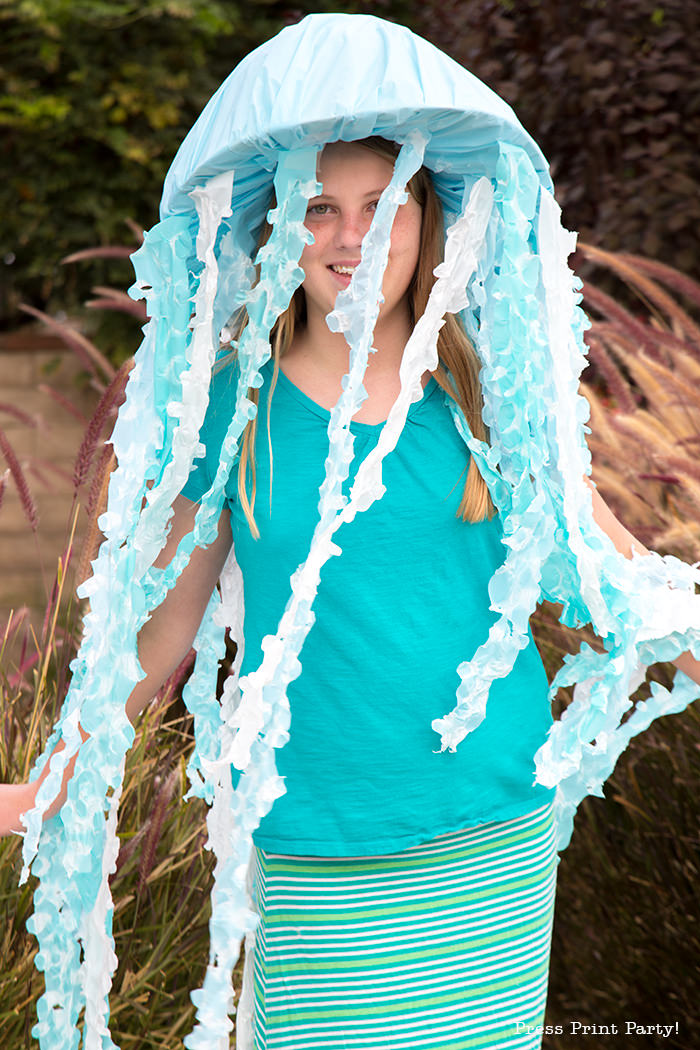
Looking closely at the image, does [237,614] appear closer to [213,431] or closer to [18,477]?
[213,431]

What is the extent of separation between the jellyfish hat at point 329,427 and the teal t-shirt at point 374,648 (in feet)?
0.17

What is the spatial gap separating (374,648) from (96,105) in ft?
13.0

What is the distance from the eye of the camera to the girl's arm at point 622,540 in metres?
1.35

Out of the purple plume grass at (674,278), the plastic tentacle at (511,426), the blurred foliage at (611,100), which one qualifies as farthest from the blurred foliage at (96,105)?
the plastic tentacle at (511,426)

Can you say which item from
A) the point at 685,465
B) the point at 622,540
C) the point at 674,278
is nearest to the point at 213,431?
the point at 622,540

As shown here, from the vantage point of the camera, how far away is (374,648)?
1.26 metres

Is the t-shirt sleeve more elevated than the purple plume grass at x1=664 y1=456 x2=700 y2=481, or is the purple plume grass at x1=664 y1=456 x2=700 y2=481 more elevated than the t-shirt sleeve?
the t-shirt sleeve

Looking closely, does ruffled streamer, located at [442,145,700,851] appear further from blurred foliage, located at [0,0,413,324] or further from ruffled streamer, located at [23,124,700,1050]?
blurred foliage, located at [0,0,413,324]

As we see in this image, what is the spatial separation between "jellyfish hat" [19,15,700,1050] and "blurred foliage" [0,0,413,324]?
358cm

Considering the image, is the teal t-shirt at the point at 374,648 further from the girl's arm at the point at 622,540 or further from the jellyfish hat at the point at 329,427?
the girl's arm at the point at 622,540

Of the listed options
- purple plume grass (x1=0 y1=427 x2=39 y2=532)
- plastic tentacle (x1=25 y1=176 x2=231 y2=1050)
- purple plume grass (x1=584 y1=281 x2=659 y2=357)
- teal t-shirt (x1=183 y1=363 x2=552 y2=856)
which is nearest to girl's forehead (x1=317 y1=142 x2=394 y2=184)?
plastic tentacle (x1=25 y1=176 x2=231 y2=1050)

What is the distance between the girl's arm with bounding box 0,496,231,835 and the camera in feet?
4.42

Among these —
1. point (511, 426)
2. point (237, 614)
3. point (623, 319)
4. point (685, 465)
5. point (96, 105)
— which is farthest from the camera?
point (96, 105)

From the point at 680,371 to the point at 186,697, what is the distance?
1.58 metres
